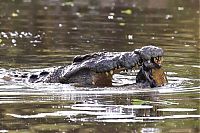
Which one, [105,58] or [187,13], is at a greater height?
[187,13]

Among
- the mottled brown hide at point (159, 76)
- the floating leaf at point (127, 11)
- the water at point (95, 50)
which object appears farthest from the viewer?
the floating leaf at point (127, 11)

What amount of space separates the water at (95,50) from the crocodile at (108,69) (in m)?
0.24

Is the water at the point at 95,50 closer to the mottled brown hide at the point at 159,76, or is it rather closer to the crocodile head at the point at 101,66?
the mottled brown hide at the point at 159,76

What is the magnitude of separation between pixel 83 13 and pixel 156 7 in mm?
5230

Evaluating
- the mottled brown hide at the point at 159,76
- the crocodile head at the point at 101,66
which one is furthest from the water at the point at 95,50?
the crocodile head at the point at 101,66

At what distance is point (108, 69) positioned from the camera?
37.4 ft

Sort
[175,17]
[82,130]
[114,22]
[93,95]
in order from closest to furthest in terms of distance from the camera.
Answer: [82,130] → [93,95] → [114,22] → [175,17]

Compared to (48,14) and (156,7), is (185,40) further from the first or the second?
(156,7)

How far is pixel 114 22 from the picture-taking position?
971 inches

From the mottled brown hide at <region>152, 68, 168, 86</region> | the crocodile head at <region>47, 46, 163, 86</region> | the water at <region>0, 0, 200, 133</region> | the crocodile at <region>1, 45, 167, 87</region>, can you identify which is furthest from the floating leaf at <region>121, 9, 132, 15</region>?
the mottled brown hide at <region>152, 68, 168, 86</region>

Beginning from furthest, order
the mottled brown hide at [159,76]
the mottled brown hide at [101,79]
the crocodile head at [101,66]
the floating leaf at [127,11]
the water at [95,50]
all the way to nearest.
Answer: the floating leaf at [127,11] → the mottled brown hide at [101,79] → the mottled brown hide at [159,76] → the crocodile head at [101,66] → the water at [95,50]

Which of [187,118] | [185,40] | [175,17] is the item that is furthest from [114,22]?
[187,118]

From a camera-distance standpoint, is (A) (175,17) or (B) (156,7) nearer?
(A) (175,17)

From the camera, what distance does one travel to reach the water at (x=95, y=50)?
29.8 ft
